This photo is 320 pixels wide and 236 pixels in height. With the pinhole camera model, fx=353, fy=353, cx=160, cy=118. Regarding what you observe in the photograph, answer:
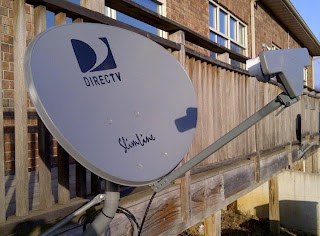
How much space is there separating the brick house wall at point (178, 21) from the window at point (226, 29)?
0.16 meters

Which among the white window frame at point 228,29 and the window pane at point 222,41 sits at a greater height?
the white window frame at point 228,29

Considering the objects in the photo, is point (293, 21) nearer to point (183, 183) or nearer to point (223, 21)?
point (223, 21)

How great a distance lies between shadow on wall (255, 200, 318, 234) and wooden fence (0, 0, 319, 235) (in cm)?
106

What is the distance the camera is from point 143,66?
75.9 inches

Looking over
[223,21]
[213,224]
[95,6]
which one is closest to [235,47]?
[223,21]

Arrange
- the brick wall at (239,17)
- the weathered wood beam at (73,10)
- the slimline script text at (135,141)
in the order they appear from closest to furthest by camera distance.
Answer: the slimline script text at (135,141), the weathered wood beam at (73,10), the brick wall at (239,17)

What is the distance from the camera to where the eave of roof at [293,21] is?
11.7 meters

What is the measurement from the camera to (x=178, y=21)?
6871mm

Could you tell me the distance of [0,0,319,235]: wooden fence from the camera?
1810 mm

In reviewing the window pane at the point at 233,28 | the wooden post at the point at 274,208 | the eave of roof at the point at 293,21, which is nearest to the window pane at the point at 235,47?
the window pane at the point at 233,28

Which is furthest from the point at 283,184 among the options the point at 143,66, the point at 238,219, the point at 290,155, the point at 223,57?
the point at 143,66

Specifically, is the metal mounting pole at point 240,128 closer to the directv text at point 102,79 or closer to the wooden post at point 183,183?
the directv text at point 102,79

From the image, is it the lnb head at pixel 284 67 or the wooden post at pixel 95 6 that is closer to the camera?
the lnb head at pixel 284 67

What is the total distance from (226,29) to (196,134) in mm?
6573
